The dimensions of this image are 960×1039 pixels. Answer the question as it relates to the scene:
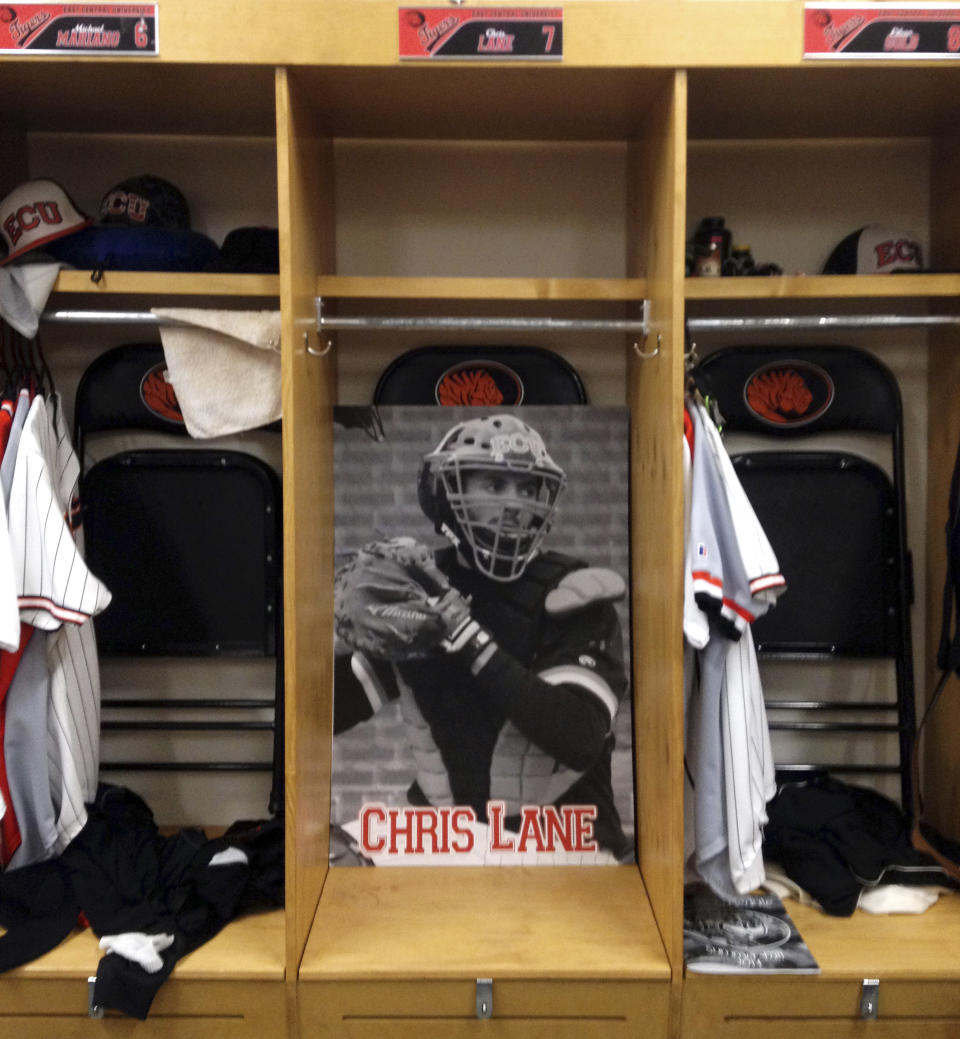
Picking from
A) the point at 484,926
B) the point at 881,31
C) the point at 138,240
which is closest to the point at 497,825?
the point at 484,926

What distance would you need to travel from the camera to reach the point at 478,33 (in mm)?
1551

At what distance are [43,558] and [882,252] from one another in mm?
1845

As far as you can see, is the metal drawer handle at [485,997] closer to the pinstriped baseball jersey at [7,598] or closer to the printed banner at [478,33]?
the pinstriped baseball jersey at [7,598]

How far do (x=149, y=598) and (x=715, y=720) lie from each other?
1.28m

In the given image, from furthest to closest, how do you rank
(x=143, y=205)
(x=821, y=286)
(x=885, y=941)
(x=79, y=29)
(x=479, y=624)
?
Result: (x=479, y=624) < (x=143, y=205) < (x=821, y=286) < (x=885, y=941) < (x=79, y=29)

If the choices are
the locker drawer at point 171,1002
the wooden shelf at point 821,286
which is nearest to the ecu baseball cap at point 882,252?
the wooden shelf at point 821,286

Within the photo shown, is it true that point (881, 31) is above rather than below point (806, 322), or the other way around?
above

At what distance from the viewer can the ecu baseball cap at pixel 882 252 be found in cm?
194

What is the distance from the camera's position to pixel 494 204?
208 centimetres

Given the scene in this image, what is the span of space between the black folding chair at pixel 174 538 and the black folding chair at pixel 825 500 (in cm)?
110

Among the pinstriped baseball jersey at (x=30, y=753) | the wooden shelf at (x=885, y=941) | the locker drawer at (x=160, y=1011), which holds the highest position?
the pinstriped baseball jersey at (x=30, y=753)

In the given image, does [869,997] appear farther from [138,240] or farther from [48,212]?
[48,212]

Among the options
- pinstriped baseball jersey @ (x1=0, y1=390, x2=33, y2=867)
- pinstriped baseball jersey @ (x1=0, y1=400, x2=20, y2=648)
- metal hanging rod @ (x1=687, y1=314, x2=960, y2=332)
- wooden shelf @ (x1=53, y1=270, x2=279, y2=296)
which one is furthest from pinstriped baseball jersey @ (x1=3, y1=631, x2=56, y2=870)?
metal hanging rod @ (x1=687, y1=314, x2=960, y2=332)

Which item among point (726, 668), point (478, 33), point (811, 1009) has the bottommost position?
point (811, 1009)
